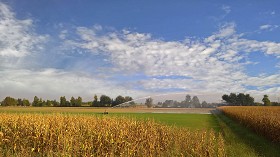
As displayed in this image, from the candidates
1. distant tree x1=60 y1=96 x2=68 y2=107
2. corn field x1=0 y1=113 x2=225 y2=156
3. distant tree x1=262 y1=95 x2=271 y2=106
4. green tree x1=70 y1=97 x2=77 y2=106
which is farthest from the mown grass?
distant tree x1=262 y1=95 x2=271 y2=106

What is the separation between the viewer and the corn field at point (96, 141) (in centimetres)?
1109

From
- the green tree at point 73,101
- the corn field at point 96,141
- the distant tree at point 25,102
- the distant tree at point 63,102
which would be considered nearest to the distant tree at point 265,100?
the green tree at point 73,101

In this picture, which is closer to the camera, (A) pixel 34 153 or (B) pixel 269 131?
(A) pixel 34 153

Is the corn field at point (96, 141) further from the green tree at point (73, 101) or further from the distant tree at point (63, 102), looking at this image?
the distant tree at point (63, 102)

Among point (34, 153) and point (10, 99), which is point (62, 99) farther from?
point (34, 153)

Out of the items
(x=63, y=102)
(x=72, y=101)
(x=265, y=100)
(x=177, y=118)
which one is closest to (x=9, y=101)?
(x=63, y=102)

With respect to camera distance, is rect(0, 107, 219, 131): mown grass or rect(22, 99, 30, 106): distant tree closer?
rect(0, 107, 219, 131): mown grass

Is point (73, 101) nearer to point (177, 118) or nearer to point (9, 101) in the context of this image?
point (9, 101)

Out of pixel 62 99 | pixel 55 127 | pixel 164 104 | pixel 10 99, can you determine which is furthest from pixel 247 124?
pixel 10 99

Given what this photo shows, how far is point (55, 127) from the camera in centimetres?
1358

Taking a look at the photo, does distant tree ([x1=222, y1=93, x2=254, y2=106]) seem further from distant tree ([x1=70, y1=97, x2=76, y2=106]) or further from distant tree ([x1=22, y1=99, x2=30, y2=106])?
distant tree ([x1=22, y1=99, x2=30, y2=106])

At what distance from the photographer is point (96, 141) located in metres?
12.0

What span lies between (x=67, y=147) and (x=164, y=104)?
92.5 m

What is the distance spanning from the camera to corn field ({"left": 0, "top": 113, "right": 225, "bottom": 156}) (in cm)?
1109
